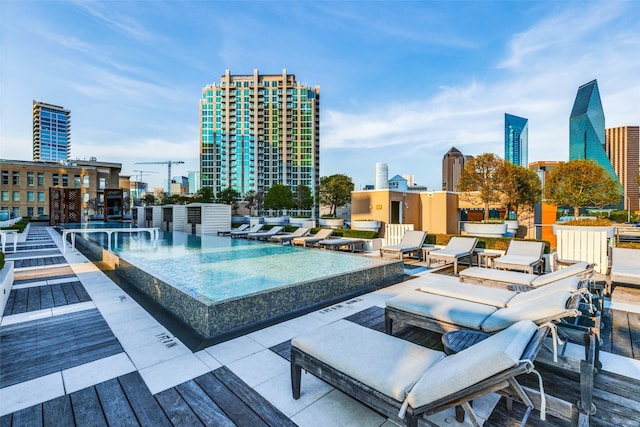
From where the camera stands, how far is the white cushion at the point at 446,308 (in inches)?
110

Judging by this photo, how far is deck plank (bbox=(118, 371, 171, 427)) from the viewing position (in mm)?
1973

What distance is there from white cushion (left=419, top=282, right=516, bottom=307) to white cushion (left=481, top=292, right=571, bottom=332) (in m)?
0.45

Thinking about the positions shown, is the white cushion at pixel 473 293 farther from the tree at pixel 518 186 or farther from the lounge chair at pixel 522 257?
the tree at pixel 518 186

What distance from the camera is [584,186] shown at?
35.2ft

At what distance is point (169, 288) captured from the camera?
4.10m

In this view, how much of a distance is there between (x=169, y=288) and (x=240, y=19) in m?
11.0

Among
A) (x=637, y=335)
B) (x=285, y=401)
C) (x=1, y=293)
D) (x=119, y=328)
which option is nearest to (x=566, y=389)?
(x=637, y=335)

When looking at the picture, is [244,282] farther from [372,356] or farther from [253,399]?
[372,356]

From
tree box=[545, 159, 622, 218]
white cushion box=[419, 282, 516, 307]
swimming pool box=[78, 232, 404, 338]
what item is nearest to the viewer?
white cushion box=[419, 282, 516, 307]

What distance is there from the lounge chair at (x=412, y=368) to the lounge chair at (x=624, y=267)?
4231 millimetres

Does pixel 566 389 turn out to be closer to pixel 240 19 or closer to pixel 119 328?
pixel 119 328

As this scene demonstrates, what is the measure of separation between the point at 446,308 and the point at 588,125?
325 feet

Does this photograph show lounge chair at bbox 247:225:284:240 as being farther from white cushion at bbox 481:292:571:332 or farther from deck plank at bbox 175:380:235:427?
white cushion at bbox 481:292:571:332

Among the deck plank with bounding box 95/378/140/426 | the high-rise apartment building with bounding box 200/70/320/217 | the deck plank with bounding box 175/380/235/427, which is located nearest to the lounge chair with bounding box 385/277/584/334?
the deck plank with bounding box 175/380/235/427
